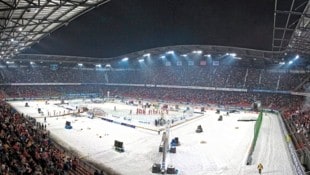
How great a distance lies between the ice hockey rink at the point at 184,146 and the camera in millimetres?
22062

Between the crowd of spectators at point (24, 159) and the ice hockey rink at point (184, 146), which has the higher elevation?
the crowd of spectators at point (24, 159)

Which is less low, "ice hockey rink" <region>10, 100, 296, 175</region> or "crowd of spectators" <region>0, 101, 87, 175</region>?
"crowd of spectators" <region>0, 101, 87, 175</region>

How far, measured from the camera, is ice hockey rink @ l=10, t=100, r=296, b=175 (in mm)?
22062

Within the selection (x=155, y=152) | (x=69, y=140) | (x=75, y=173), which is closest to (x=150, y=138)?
(x=155, y=152)

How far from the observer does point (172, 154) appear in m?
25.8

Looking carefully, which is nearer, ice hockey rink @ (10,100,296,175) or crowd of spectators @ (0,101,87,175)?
crowd of spectators @ (0,101,87,175)

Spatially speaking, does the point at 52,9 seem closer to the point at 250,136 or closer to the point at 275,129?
the point at 250,136

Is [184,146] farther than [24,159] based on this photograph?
Yes

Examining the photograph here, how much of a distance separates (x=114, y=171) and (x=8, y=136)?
7.41 m

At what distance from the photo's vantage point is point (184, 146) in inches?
1129

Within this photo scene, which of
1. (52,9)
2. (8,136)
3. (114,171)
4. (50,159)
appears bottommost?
(114,171)

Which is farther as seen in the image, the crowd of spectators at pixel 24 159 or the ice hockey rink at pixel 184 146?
the ice hockey rink at pixel 184 146

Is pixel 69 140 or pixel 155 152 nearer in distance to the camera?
pixel 155 152

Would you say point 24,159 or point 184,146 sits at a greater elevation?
point 24,159
